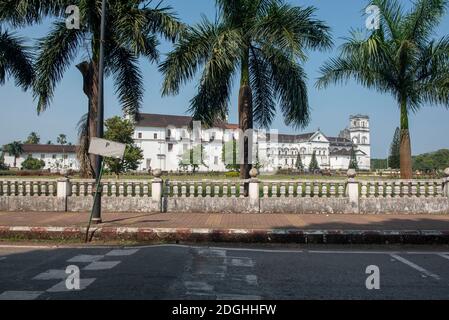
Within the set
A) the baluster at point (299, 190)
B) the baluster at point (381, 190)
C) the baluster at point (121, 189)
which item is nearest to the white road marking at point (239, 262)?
the baluster at point (299, 190)

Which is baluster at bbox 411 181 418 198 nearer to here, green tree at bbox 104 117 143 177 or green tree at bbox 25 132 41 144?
green tree at bbox 104 117 143 177

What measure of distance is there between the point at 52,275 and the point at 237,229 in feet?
14.7

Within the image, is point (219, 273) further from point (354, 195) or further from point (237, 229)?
point (354, 195)

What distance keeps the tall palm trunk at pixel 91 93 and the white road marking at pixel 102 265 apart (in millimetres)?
8457

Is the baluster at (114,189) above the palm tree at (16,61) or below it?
below

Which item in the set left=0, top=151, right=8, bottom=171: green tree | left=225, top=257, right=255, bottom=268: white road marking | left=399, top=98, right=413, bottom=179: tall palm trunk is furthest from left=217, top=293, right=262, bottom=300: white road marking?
left=0, top=151, right=8, bottom=171: green tree

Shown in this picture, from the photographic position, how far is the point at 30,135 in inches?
5753

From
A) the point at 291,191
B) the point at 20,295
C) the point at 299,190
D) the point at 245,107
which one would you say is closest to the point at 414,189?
the point at 299,190

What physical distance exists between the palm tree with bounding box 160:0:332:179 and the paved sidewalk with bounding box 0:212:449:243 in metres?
4.35

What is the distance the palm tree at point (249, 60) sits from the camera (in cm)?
1341

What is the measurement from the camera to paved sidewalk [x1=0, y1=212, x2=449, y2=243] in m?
9.60

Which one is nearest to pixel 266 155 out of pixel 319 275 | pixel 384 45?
pixel 384 45

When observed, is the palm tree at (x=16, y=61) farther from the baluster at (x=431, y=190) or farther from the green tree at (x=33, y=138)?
the green tree at (x=33, y=138)
